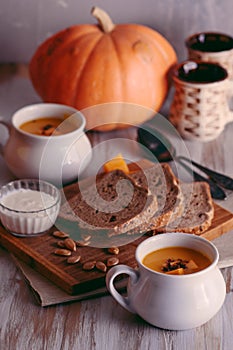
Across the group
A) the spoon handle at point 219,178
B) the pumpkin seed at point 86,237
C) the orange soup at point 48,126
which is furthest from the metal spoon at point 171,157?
the pumpkin seed at point 86,237

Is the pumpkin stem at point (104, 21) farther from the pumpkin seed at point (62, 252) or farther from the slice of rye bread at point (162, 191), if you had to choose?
the pumpkin seed at point (62, 252)

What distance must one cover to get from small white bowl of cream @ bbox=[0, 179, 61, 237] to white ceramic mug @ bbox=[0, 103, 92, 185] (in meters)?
0.10

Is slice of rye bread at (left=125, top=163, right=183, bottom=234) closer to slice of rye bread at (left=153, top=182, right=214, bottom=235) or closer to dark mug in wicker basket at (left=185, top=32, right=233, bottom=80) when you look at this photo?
slice of rye bread at (left=153, top=182, right=214, bottom=235)

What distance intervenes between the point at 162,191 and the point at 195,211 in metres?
0.11

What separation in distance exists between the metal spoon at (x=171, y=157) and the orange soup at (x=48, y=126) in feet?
0.79

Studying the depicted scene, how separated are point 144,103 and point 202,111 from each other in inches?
6.7

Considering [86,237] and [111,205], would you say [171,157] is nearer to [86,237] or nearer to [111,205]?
[111,205]

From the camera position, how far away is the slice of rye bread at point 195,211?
4.83ft

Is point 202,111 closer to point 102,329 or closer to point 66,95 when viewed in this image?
point 66,95

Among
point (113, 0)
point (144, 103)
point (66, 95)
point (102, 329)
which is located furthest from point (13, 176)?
point (113, 0)

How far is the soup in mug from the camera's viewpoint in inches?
49.0

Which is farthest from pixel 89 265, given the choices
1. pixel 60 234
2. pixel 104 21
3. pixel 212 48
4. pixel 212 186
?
pixel 212 48

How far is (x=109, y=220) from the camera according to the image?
4.91 ft

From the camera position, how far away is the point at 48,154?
1657 millimetres
